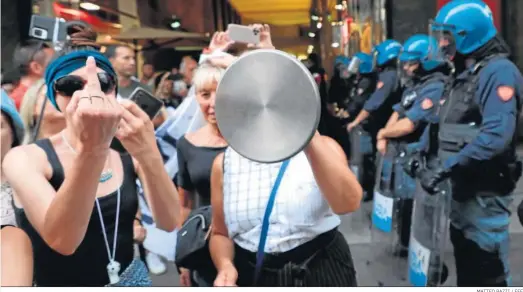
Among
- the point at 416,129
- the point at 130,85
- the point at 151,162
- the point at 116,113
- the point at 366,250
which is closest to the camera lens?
the point at 116,113

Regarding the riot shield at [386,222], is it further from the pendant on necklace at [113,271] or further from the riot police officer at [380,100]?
the pendant on necklace at [113,271]

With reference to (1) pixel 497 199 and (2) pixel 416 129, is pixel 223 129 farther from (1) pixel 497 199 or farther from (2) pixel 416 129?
(2) pixel 416 129

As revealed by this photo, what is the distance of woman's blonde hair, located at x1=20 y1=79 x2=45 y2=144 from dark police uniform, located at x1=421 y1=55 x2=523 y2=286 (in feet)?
3.98

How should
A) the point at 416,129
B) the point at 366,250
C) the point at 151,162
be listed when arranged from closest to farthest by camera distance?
1. the point at 151,162
2. the point at 366,250
3. the point at 416,129

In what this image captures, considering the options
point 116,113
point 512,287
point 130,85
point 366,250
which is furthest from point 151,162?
point 512,287

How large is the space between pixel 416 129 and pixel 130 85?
40.0 inches

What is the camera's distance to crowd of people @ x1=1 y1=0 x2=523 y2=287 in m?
1.33

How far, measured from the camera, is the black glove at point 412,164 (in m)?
2.27

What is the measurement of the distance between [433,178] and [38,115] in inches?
46.9

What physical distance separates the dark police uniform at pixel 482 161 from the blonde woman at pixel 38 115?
115 centimetres

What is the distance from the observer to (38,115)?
5.99 feet

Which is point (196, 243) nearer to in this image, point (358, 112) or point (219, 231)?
point (219, 231)

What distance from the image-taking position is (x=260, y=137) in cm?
115

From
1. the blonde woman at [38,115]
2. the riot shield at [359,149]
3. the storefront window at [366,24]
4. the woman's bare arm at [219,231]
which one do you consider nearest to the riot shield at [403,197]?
the riot shield at [359,149]
